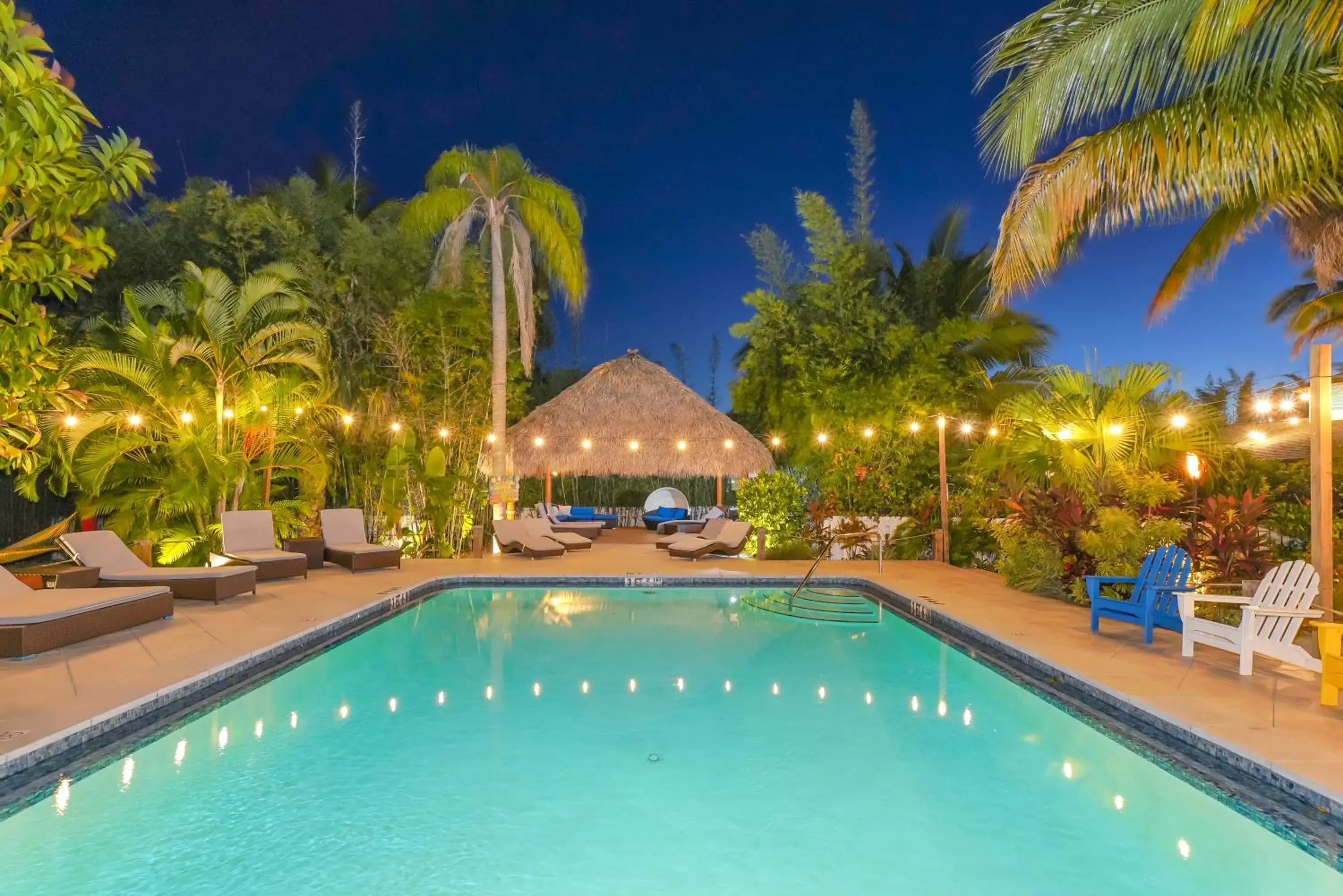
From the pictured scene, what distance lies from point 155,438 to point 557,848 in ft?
33.7

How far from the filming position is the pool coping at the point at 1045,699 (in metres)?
3.84

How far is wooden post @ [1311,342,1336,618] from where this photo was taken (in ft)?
19.7

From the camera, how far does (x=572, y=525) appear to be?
17.0m

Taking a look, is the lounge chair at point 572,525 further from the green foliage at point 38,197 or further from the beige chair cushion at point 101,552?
the green foliage at point 38,197

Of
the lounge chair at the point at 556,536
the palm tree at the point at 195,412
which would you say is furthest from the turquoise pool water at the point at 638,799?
the lounge chair at the point at 556,536

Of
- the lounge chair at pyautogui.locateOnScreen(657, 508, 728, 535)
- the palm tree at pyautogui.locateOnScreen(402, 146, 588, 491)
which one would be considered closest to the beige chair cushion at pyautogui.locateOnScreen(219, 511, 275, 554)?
the palm tree at pyautogui.locateOnScreen(402, 146, 588, 491)

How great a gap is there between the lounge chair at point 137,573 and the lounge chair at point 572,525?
775 centimetres

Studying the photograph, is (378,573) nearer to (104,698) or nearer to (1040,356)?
(104,698)

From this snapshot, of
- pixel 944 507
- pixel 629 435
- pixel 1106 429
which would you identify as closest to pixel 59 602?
pixel 1106 429

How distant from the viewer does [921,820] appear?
427 cm

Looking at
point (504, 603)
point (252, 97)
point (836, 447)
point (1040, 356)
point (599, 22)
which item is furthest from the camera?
point (599, 22)

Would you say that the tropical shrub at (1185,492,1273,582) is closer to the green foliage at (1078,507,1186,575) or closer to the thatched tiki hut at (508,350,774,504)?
the green foliage at (1078,507,1186,575)

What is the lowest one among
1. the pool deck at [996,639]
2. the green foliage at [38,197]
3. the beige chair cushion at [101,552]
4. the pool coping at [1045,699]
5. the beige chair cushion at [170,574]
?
the pool coping at [1045,699]

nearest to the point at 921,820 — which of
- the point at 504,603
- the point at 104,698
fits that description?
the point at 104,698
